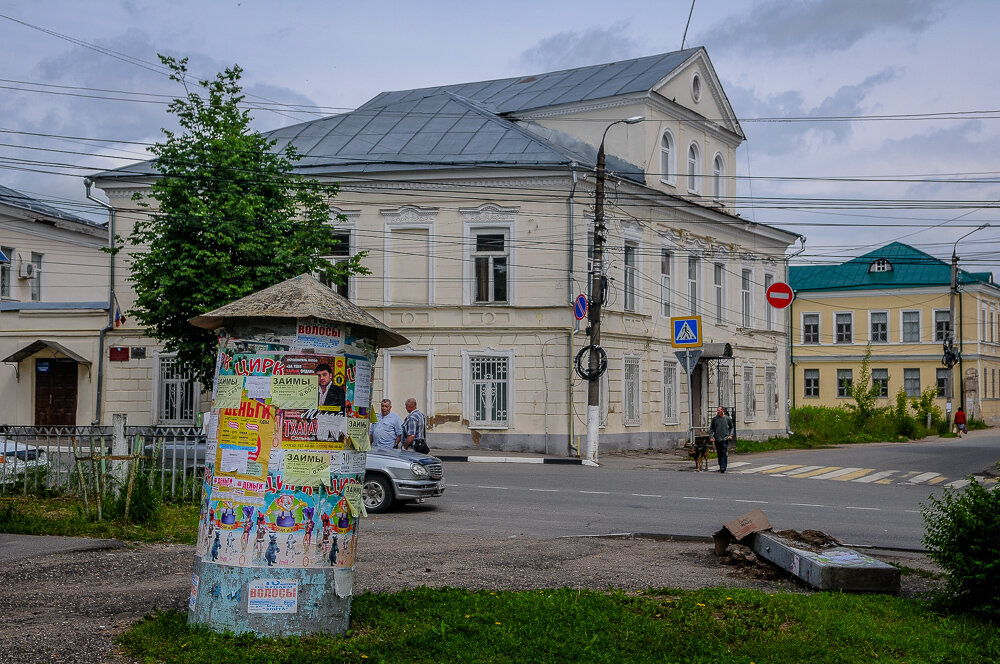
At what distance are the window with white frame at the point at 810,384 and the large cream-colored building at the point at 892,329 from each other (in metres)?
0.07

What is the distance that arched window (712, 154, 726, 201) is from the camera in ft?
122

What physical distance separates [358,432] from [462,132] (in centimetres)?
2562

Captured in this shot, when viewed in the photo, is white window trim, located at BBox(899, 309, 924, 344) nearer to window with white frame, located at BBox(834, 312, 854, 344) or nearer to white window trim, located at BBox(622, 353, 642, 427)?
window with white frame, located at BBox(834, 312, 854, 344)

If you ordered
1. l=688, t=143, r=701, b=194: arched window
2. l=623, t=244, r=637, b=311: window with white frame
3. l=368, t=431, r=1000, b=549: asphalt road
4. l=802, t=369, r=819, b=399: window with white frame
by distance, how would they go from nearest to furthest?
l=368, t=431, r=1000, b=549: asphalt road, l=623, t=244, r=637, b=311: window with white frame, l=688, t=143, r=701, b=194: arched window, l=802, t=369, r=819, b=399: window with white frame

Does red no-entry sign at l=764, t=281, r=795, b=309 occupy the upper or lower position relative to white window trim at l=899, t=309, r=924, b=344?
lower

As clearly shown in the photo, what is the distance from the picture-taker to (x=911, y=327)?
6450cm

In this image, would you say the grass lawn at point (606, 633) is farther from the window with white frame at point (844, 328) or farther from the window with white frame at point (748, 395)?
the window with white frame at point (844, 328)

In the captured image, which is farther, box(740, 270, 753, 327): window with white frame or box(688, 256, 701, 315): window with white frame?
box(740, 270, 753, 327): window with white frame

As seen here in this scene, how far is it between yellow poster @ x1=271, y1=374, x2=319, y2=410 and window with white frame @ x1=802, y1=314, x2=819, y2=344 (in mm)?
63704

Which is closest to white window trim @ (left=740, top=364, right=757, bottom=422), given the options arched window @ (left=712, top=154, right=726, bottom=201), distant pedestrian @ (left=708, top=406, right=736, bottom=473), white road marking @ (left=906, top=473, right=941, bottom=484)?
arched window @ (left=712, top=154, right=726, bottom=201)

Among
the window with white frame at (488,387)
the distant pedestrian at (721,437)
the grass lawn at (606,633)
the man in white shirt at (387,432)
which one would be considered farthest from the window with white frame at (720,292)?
the grass lawn at (606,633)

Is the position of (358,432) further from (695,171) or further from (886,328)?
(886,328)

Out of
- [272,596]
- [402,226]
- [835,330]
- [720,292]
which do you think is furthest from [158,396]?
[835,330]

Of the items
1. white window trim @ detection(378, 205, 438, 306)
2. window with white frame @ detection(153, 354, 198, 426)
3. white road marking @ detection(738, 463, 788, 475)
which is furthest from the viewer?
window with white frame @ detection(153, 354, 198, 426)
